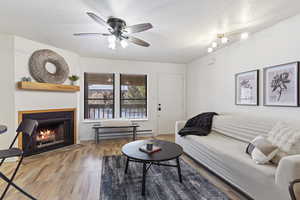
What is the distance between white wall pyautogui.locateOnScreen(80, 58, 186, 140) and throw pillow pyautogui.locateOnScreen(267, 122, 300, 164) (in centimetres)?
330

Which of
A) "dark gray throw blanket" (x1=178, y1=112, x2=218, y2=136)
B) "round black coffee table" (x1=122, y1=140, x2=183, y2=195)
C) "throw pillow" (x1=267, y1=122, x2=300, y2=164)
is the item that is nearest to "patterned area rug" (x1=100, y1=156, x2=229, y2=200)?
"round black coffee table" (x1=122, y1=140, x2=183, y2=195)

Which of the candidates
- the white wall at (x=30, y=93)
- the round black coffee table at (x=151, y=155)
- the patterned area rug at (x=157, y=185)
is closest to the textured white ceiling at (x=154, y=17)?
the white wall at (x=30, y=93)

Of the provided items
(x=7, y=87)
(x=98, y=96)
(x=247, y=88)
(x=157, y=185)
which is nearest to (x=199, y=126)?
(x=247, y=88)

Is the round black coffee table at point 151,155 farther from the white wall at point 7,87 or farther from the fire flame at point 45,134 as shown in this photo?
the white wall at point 7,87

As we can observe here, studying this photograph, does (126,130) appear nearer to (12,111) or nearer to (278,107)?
(12,111)

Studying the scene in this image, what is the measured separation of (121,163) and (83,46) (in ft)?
8.96

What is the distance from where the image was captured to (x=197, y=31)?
2629mm

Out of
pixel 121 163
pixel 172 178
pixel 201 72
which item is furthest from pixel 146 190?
pixel 201 72

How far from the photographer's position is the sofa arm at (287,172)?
1.28 meters

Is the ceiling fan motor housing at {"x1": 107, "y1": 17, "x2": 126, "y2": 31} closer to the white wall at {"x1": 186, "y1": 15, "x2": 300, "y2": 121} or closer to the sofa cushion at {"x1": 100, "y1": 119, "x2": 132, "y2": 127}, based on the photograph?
the white wall at {"x1": 186, "y1": 15, "x2": 300, "y2": 121}

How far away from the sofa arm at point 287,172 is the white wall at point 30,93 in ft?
13.5

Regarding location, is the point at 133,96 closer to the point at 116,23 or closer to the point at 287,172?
the point at 116,23

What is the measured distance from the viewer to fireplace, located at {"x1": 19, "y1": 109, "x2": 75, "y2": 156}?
9.99 feet

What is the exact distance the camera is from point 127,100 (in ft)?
15.6
